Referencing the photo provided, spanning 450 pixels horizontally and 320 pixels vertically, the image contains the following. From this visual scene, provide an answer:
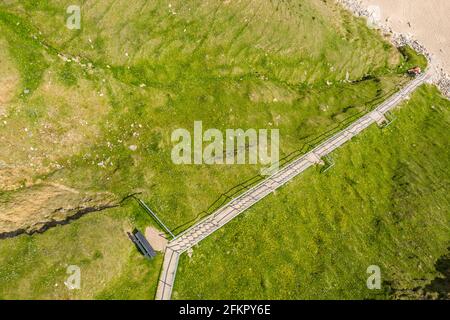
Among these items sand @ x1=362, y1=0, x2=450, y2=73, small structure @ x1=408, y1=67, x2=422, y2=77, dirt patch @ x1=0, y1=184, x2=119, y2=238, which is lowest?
dirt patch @ x1=0, y1=184, x2=119, y2=238

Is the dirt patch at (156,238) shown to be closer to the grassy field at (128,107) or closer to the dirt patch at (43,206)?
the grassy field at (128,107)

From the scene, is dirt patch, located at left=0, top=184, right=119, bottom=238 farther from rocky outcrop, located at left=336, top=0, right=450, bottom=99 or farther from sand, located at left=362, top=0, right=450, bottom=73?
sand, located at left=362, top=0, right=450, bottom=73

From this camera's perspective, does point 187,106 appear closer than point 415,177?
Yes

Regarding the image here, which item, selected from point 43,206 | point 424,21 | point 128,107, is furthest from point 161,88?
point 424,21

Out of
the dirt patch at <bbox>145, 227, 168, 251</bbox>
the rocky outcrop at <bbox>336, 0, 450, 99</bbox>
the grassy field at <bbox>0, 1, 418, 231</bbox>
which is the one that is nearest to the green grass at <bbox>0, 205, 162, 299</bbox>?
the dirt patch at <bbox>145, 227, 168, 251</bbox>

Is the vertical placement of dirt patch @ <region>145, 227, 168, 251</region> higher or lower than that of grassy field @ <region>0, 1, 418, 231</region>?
lower

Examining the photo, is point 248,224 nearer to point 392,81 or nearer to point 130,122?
point 130,122

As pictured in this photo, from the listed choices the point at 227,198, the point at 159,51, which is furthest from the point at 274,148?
the point at 159,51
